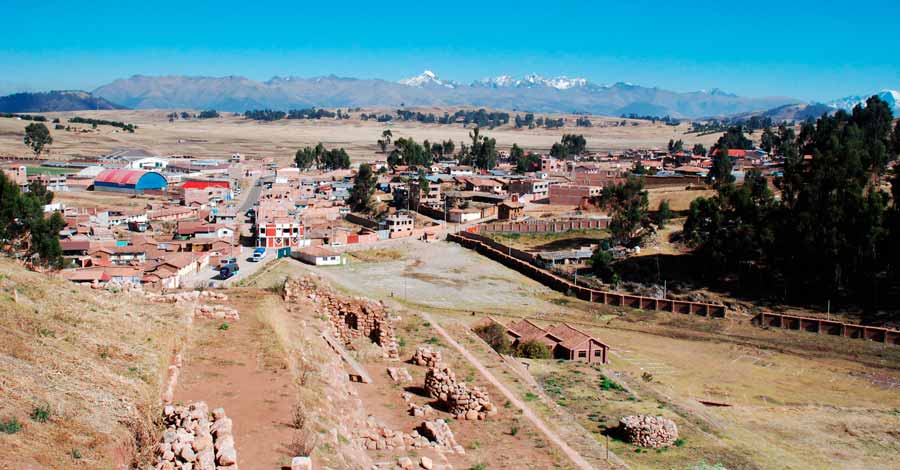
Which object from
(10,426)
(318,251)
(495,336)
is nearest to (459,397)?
(10,426)

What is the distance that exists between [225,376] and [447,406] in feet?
13.3

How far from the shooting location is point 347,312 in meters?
17.2

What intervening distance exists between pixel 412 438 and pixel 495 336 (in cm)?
1332

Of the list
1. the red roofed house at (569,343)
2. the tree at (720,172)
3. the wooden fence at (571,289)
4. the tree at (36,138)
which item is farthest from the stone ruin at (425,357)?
the tree at (36,138)

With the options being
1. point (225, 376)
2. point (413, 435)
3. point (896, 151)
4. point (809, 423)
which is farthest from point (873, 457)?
point (896, 151)

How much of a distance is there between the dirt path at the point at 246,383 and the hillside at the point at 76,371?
492mm

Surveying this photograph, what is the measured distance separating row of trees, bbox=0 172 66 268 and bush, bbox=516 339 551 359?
23588 millimetres

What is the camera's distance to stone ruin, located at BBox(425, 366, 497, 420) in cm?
1338

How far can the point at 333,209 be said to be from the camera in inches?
2549

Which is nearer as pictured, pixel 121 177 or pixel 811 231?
pixel 811 231

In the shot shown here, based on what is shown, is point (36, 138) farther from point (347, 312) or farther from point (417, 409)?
point (417, 409)

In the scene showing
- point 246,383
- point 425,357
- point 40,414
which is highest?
point 40,414

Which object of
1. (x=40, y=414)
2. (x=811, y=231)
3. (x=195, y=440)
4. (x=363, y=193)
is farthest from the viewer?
(x=363, y=193)

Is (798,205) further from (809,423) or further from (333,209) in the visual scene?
(333,209)
